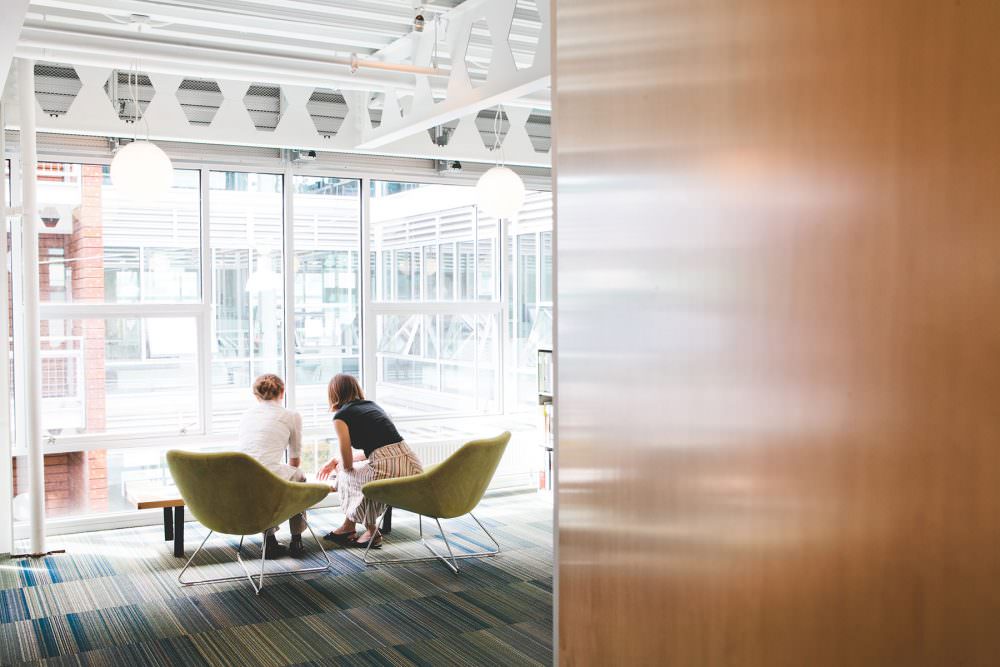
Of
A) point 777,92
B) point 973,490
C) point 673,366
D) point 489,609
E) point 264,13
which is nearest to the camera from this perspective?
point 973,490

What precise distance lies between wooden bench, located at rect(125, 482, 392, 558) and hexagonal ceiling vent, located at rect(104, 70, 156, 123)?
2667mm

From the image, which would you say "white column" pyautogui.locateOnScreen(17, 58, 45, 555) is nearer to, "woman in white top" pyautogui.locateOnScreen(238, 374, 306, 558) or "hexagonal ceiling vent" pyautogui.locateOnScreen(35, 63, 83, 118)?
"hexagonal ceiling vent" pyautogui.locateOnScreen(35, 63, 83, 118)

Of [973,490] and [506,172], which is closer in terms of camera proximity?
[973,490]

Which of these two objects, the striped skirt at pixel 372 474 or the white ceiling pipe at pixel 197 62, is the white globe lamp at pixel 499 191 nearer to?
the white ceiling pipe at pixel 197 62

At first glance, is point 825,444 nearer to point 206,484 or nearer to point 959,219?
point 959,219

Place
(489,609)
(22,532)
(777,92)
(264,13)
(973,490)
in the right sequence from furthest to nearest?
(22,532) < (264,13) < (489,609) < (777,92) < (973,490)

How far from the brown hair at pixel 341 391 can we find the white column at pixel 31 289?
187cm

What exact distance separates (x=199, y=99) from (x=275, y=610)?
400 centimetres

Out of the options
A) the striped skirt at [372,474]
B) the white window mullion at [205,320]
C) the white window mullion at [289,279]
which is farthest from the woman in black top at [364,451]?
the white window mullion at [205,320]

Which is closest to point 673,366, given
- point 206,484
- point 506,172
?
point 206,484

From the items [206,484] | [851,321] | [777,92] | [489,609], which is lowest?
[489,609]

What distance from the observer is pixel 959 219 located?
572 mm

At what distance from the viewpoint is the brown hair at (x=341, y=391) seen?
6.05 metres

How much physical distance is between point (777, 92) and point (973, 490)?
1.05ft
